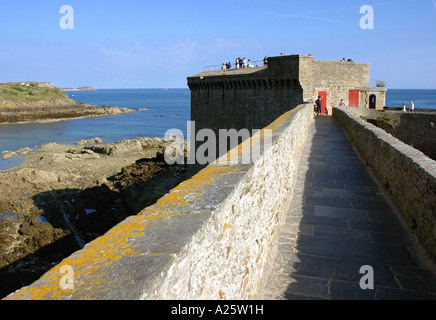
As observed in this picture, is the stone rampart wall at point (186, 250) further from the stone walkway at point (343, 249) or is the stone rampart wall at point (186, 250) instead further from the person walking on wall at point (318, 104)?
the person walking on wall at point (318, 104)

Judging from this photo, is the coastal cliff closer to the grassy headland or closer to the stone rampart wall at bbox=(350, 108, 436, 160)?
the grassy headland

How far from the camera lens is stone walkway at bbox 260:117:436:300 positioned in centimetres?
358

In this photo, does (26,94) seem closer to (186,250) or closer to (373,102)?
(373,102)

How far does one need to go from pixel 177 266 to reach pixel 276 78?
1931 cm

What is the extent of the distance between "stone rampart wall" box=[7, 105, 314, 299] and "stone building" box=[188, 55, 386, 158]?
1691cm

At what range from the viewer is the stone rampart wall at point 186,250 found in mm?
1604

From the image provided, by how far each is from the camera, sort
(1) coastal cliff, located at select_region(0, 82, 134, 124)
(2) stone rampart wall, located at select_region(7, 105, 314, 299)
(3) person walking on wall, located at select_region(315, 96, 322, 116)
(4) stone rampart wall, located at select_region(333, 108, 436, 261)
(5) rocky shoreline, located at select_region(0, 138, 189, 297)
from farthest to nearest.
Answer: (1) coastal cliff, located at select_region(0, 82, 134, 124) < (3) person walking on wall, located at select_region(315, 96, 322, 116) < (5) rocky shoreline, located at select_region(0, 138, 189, 297) < (4) stone rampart wall, located at select_region(333, 108, 436, 261) < (2) stone rampart wall, located at select_region(7, 105, 314, 299)

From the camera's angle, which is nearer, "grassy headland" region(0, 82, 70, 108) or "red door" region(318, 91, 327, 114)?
"red door" region(318, 91, 327, 114)

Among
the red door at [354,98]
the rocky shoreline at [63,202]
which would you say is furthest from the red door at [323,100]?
the rocky shoreline at [63,202]

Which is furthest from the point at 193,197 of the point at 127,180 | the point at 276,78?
the point at 127,180

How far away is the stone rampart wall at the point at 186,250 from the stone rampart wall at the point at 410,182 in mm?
1803

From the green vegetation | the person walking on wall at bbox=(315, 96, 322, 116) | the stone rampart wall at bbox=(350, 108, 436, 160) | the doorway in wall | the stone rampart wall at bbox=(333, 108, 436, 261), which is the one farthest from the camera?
the green vegetation

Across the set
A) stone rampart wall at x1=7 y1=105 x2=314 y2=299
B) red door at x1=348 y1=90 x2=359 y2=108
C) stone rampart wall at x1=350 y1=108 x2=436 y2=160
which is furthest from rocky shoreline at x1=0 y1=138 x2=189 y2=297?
stone rampart wall at x1=350 y1=108 x2=436 y2=160
